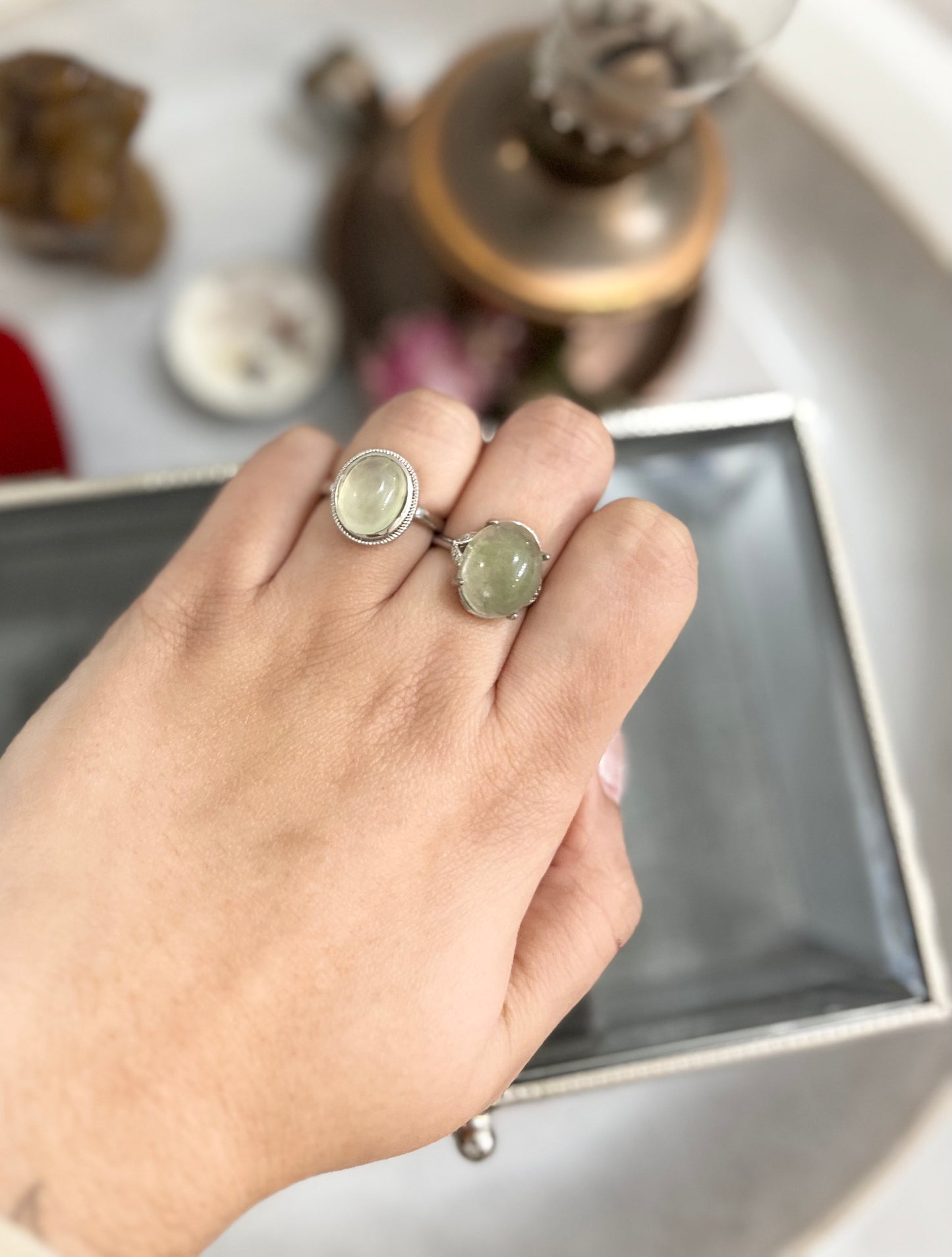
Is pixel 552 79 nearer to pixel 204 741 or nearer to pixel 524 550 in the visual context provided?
pixel 524 550

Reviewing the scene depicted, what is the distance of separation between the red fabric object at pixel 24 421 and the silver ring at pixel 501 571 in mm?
549

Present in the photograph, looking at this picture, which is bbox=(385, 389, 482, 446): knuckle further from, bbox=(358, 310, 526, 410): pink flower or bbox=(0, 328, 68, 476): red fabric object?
bbox=(0, 328, 68, 476): red fabric object

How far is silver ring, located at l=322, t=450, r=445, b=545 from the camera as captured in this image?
47cm

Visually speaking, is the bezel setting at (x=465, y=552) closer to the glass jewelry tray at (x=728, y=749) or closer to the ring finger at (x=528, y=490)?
the ring finger at (x=528, y=490)

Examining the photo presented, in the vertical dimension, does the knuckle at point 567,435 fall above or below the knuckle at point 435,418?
above

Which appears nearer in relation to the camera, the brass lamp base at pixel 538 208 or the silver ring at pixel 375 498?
the silver ring at pixel 375 498

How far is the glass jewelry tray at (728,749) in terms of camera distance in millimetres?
586

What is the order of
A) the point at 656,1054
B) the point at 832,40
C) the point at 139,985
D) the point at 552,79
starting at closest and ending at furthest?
the point at 139,985 → the point at 656,1054 → the point at 552,79 → the point at 832,40

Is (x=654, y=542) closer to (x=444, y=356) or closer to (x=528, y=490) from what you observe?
(x=528, y=490)

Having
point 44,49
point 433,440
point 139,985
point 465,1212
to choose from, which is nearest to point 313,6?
point 44,49

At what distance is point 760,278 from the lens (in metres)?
1.03

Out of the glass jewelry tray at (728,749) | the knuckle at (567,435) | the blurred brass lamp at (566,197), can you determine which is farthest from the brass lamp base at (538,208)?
the knuckle at (567,435)

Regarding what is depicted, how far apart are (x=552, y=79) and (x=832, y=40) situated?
0.41m

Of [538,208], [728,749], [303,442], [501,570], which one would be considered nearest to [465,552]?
[501,570]
